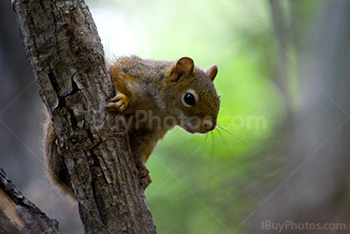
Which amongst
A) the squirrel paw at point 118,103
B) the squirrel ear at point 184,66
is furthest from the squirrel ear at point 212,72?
the squirrel paw at point 118,103

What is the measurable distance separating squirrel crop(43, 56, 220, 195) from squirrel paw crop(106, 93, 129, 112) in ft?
1.26

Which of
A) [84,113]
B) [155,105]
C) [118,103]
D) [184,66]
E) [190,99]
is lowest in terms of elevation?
[84,113]

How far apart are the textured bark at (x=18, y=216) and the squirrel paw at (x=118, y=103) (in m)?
0.72

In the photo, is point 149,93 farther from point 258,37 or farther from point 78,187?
point 258,37

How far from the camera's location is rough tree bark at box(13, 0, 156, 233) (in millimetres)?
2084

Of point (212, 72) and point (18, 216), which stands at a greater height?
point (212, 72)

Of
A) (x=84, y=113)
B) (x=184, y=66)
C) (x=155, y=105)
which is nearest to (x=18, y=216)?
(x=84, y=113)

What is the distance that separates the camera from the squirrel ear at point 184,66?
299 centimetres

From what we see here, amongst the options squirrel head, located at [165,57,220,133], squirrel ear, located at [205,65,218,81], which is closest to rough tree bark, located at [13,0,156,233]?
squirrel head, located at [165,57,220,133]

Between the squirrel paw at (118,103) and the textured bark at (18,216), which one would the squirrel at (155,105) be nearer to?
the squirrel paw at (118,103)

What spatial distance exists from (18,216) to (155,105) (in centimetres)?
133

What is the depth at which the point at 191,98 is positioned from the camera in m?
2.97

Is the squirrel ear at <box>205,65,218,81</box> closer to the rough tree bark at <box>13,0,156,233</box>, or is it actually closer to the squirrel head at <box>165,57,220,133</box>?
the squirrel head at <box>165,57,220,133</box>

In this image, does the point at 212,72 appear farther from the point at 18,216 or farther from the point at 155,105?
the point at 18,216
